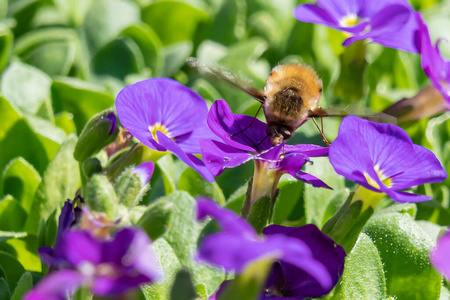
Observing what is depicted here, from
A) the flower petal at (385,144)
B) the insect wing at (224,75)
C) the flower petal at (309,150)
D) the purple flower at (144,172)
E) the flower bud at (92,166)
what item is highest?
the flower petal at (385,144)

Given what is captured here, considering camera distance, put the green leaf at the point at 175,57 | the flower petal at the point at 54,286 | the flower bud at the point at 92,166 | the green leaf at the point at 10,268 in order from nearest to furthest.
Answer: the flower petal at the point at 54,286 < the flower bud at the point at 92,166 < the green leaf at the point at 10,268 < the green leaf at the point at 175,57

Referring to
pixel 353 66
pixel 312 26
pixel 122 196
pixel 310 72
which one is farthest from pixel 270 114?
pixel 312 26

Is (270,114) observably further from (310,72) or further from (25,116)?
(25,116)

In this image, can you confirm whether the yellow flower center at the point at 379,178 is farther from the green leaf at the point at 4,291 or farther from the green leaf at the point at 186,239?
the green leaf at the point at 4,291

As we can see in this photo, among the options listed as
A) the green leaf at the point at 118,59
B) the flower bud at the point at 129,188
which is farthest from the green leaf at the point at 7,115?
the flower bud at the point at 129,188

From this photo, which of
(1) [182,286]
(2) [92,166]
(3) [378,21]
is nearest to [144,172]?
(2) [92,166]

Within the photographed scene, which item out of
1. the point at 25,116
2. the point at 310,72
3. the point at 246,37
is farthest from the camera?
the point at 246,37

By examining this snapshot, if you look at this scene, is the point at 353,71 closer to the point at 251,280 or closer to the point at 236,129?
the point at 236,129
